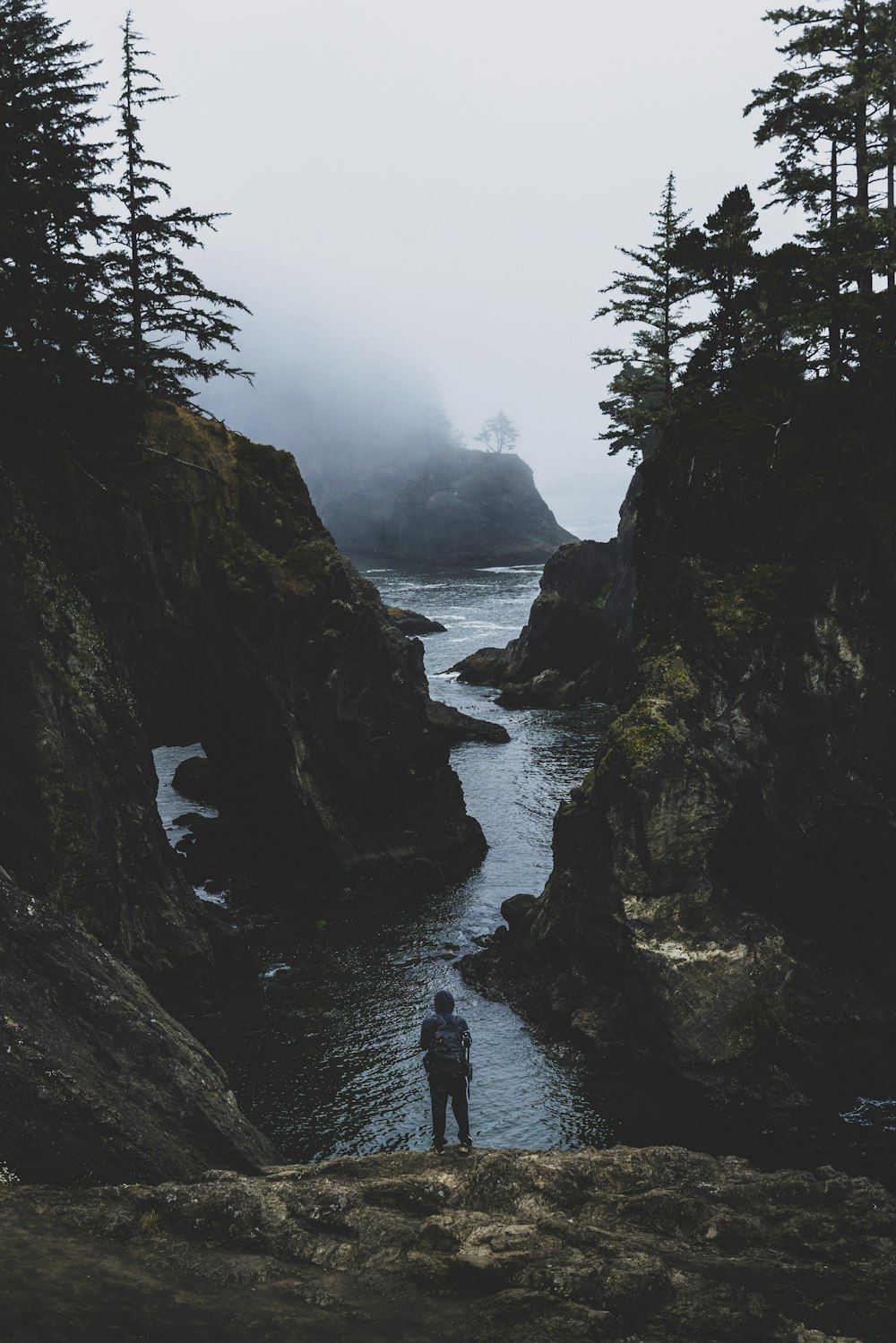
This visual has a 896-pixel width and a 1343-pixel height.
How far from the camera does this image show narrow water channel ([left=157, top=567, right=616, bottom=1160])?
2347 centimetres

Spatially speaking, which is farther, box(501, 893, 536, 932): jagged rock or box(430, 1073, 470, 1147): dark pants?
box(501, 893, 536, 932): jagged rock

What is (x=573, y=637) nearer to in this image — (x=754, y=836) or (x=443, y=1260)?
(x=754, y=836)

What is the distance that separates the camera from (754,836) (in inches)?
1142

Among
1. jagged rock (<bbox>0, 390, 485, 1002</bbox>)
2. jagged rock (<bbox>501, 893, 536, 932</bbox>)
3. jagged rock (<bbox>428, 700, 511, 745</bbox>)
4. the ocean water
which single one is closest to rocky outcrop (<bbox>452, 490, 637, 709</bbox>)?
jagged rock (<bbox>428, 700, 511, 745</bbox>)

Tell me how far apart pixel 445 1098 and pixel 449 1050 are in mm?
897

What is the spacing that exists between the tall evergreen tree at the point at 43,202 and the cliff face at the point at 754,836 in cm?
2022

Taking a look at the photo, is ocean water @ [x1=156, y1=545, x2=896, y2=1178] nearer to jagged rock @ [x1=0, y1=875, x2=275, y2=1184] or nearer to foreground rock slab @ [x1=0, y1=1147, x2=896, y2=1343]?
jagged rock @ [x1=0, y1=875, x2=275, y2=1184]

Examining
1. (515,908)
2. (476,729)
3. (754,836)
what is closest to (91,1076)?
(754,836)

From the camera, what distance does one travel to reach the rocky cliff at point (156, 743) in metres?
15.7

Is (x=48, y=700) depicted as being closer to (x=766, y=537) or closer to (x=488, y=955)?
(x=488, y=955)

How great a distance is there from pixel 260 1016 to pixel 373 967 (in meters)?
4.74

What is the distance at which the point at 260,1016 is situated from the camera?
2883 centimetres

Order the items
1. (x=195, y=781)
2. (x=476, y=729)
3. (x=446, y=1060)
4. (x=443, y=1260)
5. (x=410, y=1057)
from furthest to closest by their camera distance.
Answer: (x=476, y=729) < (x=195, y=781) < (x=410, y=1057) < (x=446, y=1060) < (x=443, y=1260)

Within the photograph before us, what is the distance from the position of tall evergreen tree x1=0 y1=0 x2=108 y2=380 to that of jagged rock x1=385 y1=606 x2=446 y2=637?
251 feet
